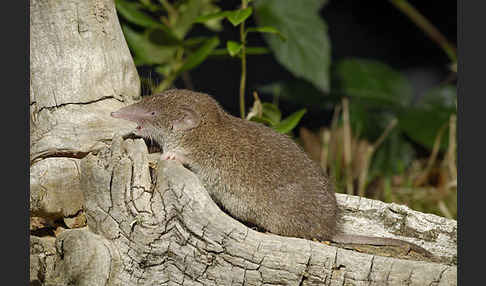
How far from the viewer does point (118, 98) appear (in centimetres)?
310

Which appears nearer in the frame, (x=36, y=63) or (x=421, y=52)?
(x=36, y=63)

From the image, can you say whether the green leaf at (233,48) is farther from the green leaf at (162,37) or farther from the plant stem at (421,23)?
the plant stem at (421,23)

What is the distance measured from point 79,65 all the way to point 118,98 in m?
0.28

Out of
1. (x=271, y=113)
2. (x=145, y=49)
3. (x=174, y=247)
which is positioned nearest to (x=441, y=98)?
(x=271, y=113)

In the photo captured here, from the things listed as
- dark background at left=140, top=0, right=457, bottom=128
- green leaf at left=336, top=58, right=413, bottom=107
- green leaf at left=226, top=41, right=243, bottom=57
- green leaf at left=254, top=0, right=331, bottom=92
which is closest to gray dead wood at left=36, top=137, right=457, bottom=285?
green leaf at left=226, top=41, right=243, bottom=57

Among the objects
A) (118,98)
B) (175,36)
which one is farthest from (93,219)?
(175,36)

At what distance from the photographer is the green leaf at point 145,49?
3.97 m

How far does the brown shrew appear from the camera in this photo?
9.41 ft

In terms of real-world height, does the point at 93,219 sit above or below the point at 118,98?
below

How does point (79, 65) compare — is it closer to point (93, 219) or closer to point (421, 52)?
point (93, 219)

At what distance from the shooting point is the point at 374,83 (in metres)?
5.37

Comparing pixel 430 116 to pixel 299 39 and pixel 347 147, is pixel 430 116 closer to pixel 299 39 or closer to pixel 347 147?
pixel 347 147

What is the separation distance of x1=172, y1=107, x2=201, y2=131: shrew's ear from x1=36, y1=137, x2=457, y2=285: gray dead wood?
0.37m

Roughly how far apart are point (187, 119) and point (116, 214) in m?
0.67
